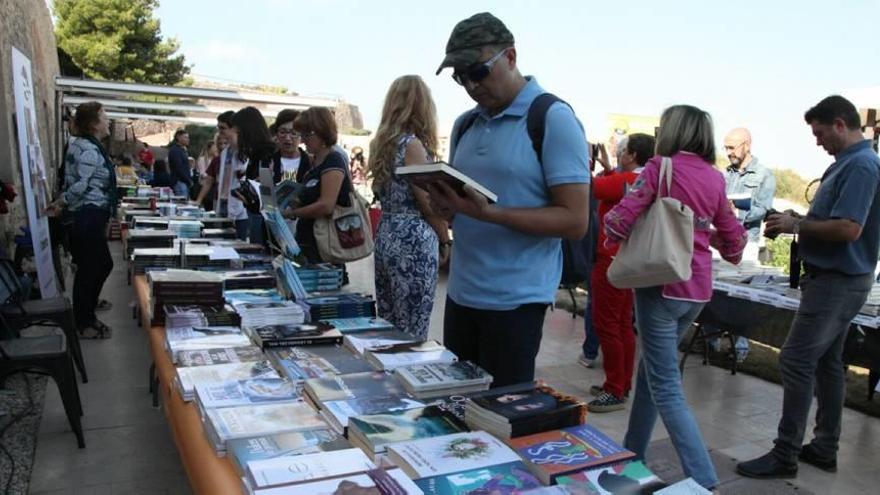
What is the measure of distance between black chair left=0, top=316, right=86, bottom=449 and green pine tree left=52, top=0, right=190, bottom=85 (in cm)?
2823

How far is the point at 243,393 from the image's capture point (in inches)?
68.5

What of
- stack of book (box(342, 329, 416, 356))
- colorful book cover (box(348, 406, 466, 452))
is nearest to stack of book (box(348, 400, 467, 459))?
colorful book cover (box(348, 406, 466, 452))

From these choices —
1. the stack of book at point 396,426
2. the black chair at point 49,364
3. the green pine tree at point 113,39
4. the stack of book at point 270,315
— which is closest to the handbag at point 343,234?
the stack of book at point 270,315

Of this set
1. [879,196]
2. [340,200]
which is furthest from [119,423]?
[879,196]

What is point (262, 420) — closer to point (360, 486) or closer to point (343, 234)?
point (360, 486)

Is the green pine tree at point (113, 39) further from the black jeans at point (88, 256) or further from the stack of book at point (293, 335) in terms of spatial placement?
the stack of book at point (293, 335)

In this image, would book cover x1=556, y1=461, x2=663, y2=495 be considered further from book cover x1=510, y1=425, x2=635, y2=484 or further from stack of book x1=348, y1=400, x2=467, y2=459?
stack of book x1=348, y1=400, x2=467, y2=459

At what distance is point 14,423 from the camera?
3.37 metres

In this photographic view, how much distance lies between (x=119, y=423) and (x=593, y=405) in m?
2.66

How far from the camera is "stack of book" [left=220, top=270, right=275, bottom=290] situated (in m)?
3.15

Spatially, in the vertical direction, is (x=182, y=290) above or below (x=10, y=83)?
below

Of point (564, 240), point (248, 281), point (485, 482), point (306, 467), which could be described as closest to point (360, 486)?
point (306, 467)

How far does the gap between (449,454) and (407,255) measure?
162 centimetres

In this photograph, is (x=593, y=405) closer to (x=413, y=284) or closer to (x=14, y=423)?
(x=413, y=284)
